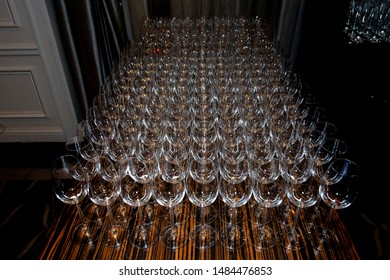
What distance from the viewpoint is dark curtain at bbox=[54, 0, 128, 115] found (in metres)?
2.36

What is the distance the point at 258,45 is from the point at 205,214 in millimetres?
1574

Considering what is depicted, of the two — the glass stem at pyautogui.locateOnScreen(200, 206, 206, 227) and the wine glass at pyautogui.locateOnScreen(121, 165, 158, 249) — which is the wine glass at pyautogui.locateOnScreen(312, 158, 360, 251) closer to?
the glass stem at pyautogui.locateOnScreen(200, 206, 206, 227)

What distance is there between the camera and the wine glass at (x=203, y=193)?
0.90 m

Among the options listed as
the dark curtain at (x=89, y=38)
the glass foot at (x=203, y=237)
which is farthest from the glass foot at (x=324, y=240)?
the dark curtain at (x=89, y=38)

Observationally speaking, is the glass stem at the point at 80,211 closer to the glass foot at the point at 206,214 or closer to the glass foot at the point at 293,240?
the glass foot at the point at 206,214

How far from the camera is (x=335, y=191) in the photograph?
39.0 inches

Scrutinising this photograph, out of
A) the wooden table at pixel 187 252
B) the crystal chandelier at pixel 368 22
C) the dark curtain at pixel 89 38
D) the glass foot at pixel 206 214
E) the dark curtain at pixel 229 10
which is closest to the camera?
the wooden table at pixel 187 252

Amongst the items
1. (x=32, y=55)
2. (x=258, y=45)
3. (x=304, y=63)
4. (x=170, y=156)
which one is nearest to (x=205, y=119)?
(x=170, y=156)

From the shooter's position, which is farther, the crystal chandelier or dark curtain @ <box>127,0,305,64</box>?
dark curtain @ <box>127,0,305,64</box>

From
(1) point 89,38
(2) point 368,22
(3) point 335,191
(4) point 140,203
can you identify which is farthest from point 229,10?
(4) point 140,203

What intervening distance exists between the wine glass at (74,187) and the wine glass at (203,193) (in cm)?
30

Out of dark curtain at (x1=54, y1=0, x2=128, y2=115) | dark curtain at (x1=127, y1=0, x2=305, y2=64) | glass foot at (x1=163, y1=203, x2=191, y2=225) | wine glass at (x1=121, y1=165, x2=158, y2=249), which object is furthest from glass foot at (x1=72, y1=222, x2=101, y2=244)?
dark curtain at (x1=127, y1=0, x2=305, y2=64)

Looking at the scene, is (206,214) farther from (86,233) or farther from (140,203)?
(86,233)

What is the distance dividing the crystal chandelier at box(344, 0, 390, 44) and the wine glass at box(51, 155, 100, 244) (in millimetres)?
2557
